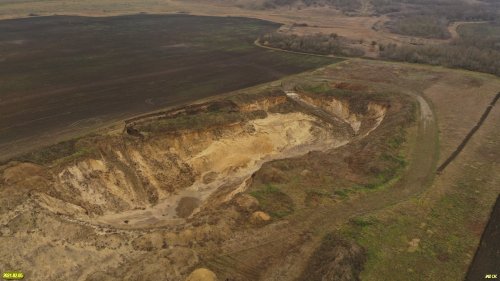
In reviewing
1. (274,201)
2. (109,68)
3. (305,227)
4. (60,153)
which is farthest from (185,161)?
(109,68)

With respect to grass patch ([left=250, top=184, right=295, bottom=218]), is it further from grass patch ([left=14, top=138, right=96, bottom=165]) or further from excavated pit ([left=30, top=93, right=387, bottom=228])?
grass patch ([left=14, top=138, right=96, bottom=165])

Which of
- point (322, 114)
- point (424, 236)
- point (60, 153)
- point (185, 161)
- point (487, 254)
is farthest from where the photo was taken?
point (322, 114)

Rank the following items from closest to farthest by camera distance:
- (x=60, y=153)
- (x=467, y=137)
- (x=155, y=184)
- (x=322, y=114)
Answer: (x=60, y=153) < (x=155, y=184) < (x=467, y=137) < (x=322, y=114)

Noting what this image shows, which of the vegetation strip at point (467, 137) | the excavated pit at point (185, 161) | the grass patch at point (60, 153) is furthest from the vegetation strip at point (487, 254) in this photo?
the grass patch at point (60, 153)

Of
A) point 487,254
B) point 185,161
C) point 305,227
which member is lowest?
point 185,161

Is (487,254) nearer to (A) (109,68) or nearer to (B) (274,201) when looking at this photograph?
(B) (274,201)

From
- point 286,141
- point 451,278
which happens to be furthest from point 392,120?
point 451,278

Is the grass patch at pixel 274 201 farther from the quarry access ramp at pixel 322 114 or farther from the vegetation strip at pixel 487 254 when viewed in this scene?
the quarry access ramp at pixel 322 114
